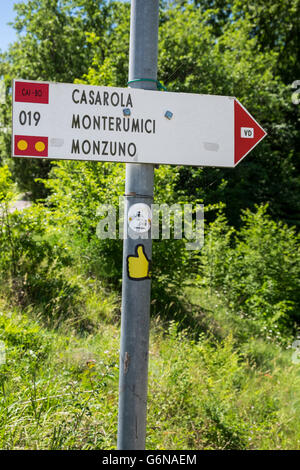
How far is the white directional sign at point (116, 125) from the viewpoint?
1.60 meters

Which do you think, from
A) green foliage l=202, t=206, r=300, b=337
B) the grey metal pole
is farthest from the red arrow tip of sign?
green foliage l=202, t=206, r=300, b=337

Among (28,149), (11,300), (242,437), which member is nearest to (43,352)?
(11,300)

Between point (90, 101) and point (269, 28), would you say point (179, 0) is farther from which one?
point (90, 101)

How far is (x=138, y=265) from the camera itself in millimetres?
1662

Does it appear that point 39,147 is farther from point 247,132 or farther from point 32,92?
point 247,132

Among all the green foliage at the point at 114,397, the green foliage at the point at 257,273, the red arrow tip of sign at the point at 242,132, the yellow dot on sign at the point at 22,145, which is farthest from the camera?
the green foliage at the point at 257,273

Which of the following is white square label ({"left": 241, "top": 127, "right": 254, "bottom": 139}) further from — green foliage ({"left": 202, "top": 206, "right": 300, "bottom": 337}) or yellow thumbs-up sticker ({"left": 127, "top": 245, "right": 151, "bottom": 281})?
green foliage ({"left": 202, "top": 206, "right": 300, "bottom": 337})

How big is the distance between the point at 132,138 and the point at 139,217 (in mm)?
317

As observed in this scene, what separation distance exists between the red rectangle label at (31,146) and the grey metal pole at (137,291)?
1.15ft

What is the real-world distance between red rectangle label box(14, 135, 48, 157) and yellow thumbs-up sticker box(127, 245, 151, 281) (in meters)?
0.53

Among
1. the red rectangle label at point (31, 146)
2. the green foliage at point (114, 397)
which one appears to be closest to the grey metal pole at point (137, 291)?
the red rectangle label at point (31, 146)

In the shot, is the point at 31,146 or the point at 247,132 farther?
the point at 247,132

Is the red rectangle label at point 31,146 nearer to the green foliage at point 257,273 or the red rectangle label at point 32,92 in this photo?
the red rectangle label at point 32,92

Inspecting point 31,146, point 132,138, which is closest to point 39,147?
point 31,146
